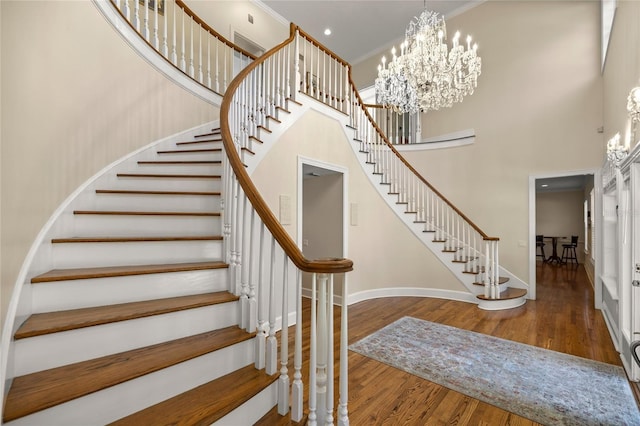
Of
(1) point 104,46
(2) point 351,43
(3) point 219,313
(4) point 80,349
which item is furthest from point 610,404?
(2) point 351,43

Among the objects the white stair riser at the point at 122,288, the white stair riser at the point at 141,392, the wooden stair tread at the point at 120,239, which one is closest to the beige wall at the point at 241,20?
the wooden stair tread at the point at 120,239

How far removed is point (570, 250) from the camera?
32.0ft

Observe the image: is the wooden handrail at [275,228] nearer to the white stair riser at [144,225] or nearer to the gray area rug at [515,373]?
the white stair riser at [144,225]

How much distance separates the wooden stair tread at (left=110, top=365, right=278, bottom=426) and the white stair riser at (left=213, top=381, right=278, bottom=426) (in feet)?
0.12

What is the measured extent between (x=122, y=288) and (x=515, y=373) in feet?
10.3

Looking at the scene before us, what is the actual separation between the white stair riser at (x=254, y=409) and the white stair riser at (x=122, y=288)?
77 centimetres

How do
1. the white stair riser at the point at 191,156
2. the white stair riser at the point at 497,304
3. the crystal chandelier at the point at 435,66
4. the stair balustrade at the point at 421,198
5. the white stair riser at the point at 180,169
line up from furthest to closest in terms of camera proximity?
1. the stair balustrade at the point at 421,198
2. the white stair riser at the point at 497,304
3. the crystal chandelier at the point at 435,66
4. the white stair riser at the point at 191,156
5. the white stair riser at the point at 180,169

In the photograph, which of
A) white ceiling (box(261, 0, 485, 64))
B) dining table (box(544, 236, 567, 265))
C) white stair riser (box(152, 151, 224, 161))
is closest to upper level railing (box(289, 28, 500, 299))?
white stair riser (box(152, 151, 224, 161))

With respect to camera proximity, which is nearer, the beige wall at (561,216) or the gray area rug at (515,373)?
the gray area rug at (515,373)

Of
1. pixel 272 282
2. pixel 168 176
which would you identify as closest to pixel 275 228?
pixel 272 282

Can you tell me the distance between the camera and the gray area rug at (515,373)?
6.77ft

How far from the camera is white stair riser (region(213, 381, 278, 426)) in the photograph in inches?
56.3

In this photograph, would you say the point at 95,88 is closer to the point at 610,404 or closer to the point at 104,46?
the point at 104,46

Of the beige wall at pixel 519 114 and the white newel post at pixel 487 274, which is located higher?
the beige wall at pixel 519 114
